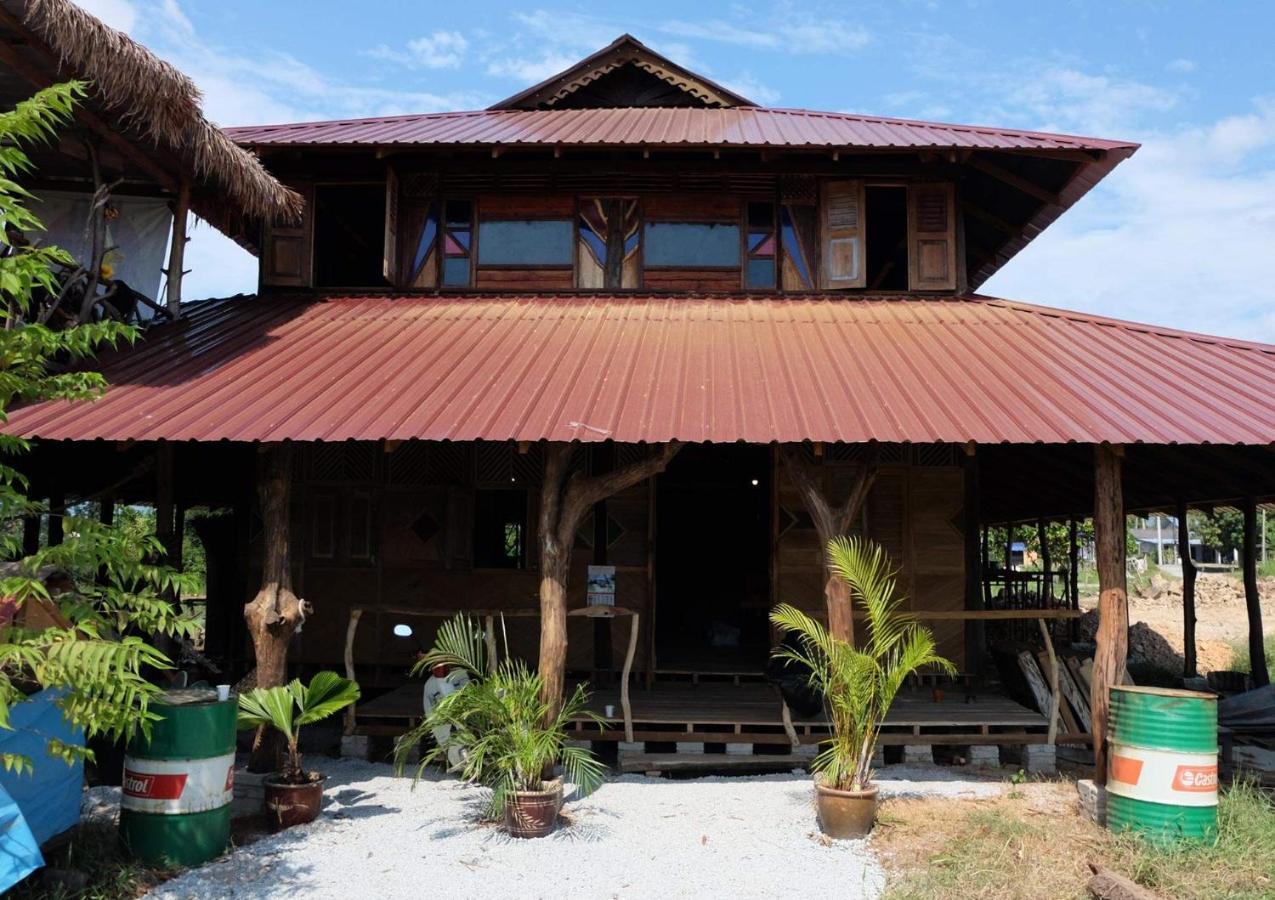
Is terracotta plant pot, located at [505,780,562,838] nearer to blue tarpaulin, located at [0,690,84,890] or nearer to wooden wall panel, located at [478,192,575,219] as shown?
blue tarpaulin, located at [0,690,84,890]

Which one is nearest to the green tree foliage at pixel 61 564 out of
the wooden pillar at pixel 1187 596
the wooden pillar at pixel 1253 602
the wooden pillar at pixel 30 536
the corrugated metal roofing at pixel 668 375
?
the corrugated metal roofing at pixel 668 375

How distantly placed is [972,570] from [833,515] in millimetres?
3803

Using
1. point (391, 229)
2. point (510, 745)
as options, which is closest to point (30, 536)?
point (391, 229)

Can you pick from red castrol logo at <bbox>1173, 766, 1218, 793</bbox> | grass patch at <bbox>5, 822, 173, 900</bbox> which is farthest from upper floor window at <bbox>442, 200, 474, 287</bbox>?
red castrol logo at <bbox>1173, 766, 1218, 793</bbox>

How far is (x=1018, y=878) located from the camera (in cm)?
533

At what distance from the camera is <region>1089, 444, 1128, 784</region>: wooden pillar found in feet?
22.2

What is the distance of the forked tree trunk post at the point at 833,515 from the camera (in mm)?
7062

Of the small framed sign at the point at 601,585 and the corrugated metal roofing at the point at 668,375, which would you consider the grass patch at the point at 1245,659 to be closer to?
the corrugated metal roofing at the point at 668,375

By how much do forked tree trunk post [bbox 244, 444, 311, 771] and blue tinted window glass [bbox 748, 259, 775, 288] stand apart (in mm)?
5556

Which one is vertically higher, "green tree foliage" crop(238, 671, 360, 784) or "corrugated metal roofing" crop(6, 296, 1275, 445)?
"corrugated metal roofing" crop(6, 296, 1275, 445)

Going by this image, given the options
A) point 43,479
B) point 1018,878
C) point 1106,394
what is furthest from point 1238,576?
point 43,479

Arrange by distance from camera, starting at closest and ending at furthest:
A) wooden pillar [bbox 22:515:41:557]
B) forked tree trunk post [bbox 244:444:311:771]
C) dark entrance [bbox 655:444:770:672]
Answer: forked tree trunk post [bbox 244:444:311:771] → wooden pillar [bbox 22:515:41:557] → dark entrance [bbox 655:444:770:672]

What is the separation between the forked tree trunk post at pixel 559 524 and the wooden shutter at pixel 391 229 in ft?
14.3

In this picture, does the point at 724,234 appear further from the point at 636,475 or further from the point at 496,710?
the point at 496,710
